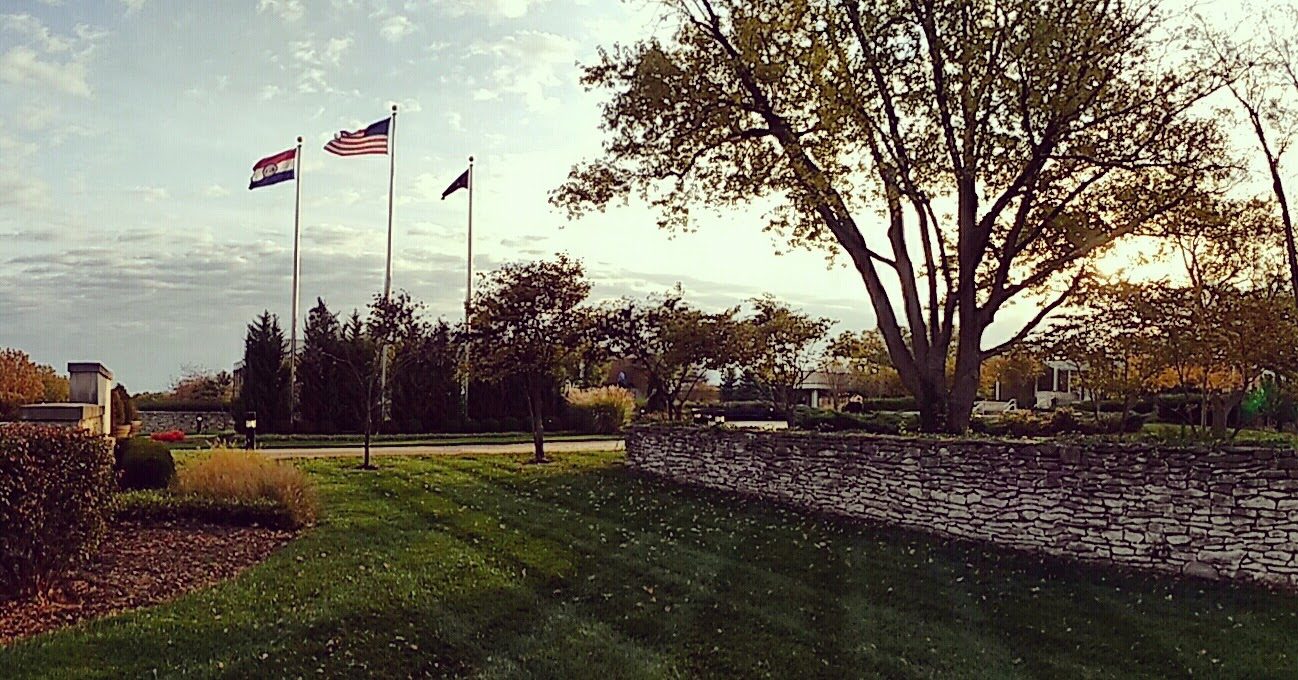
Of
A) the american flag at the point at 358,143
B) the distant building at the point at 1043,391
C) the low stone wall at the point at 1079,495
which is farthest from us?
the distant building at the point at 1043,391

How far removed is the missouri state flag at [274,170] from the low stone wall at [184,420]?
698 centimetres

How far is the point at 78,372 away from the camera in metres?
13.5

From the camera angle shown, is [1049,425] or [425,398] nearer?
[1049,425]

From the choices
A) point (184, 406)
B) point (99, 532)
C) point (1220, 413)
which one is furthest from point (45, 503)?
point (184, 406)

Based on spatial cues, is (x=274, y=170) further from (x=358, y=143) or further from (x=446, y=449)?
(x=446, y=449)

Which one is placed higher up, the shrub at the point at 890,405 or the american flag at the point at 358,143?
the american flag at the point at 358,143

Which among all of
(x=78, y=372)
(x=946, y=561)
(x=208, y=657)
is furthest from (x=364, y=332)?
(x=208, y=657)

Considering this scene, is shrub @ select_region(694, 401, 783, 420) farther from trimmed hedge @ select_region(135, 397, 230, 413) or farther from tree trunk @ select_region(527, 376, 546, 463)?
tree trunk @ select_region(527, 376, 546, 463)

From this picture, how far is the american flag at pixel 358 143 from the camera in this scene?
27281 millimetres

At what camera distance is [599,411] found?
32.5 meters

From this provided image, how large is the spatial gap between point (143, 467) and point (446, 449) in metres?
11.8

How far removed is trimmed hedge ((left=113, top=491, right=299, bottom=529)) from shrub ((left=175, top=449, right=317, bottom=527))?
4.2 inches

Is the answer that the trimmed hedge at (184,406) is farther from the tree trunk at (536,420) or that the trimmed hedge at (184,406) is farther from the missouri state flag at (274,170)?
the tree trunk at (536,420)

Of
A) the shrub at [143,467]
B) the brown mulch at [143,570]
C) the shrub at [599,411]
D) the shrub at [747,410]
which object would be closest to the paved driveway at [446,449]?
the shrub at [599,411]
